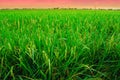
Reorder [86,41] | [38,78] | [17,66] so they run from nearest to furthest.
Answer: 1. [38,78]
2. [17,66]
3. [86,41]

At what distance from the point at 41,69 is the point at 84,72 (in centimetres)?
34

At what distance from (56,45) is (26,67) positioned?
0.42 m

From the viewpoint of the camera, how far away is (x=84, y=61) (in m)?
1.94

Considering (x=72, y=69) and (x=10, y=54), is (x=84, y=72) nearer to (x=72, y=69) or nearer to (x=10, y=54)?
(x=72, y=69)

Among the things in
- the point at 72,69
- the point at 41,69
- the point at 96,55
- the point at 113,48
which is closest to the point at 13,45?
the point at 41,69

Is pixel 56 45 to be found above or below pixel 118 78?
above

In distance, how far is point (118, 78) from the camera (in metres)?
1.86

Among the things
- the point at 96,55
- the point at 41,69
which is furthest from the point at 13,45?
the point at 96,55

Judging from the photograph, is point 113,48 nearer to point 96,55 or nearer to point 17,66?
point 96,55

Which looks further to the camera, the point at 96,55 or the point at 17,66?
the point at 96,55

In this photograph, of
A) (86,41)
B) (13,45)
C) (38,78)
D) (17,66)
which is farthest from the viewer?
(86,41)

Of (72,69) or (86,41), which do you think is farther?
(86,41)

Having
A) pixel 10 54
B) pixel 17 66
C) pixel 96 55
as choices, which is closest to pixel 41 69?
pixel 17 66

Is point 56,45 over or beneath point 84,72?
over
